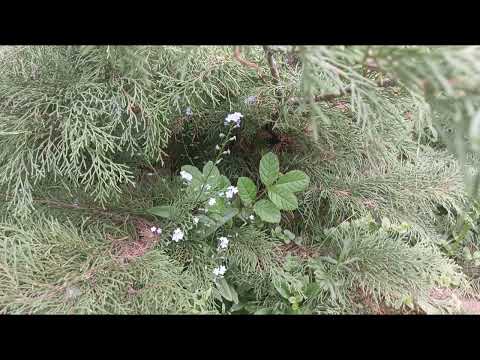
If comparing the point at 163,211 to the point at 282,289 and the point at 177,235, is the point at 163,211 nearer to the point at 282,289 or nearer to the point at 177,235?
the point at 177,235

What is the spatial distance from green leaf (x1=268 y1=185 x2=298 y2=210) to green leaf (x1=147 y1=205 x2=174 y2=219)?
22cm

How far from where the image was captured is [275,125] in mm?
981

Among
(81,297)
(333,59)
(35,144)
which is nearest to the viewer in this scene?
(333,59)

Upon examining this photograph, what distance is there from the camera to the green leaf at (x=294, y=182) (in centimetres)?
93

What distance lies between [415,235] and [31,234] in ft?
2.86

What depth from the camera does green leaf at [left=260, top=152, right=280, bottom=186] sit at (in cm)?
92

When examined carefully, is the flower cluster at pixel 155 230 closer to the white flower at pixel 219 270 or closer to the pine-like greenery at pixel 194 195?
the pine-like greenery at pixel 194 195

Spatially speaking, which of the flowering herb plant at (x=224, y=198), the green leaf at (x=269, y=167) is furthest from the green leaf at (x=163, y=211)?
the green leaf at (x=269, y=167)

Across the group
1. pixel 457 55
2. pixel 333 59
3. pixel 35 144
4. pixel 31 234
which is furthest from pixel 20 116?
pixel 457 55

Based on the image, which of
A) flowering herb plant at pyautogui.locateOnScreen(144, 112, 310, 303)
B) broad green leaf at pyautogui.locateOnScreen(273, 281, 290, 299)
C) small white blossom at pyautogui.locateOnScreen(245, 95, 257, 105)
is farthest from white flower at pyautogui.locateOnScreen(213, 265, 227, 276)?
small white blossom at pyautogui.locateOnScreen(245, 95, 257, 105)

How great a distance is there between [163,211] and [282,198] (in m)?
0.26

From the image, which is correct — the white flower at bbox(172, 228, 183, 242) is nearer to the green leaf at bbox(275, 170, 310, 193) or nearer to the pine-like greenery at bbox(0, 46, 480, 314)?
the pine-like greenery at bbox(0, 46, 480, 314)

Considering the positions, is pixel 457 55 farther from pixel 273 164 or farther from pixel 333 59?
pixel 273 164

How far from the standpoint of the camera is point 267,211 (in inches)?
36.7
